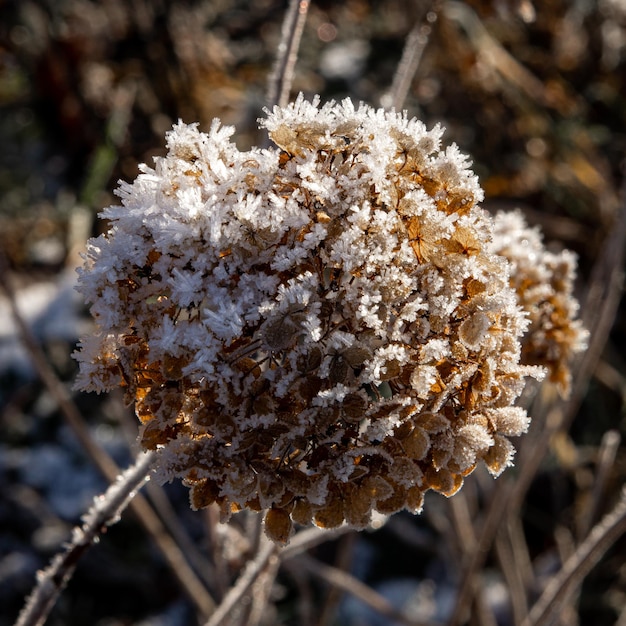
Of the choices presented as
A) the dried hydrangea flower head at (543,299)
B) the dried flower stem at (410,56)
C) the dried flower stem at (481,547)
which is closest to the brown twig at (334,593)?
the dried flower stem at (481,547)

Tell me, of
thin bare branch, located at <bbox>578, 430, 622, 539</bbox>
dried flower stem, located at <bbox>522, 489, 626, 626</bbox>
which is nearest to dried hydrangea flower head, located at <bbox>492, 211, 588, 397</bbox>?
dried flower stem, located at <bbox>522, 489, 626, 626</bbox>

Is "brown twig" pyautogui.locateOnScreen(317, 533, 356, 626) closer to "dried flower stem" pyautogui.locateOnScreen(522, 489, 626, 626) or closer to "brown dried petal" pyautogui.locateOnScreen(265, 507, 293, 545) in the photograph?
"dried flower stem" pyautogui.locateOnScreen(522, 489, 626, 626)

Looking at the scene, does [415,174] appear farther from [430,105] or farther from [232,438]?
[430,105]

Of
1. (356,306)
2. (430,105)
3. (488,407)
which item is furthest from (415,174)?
(430,105)

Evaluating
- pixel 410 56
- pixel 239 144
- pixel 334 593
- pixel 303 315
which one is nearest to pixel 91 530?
pixel 303 315

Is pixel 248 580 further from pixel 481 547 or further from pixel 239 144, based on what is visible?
pixel 239 144
